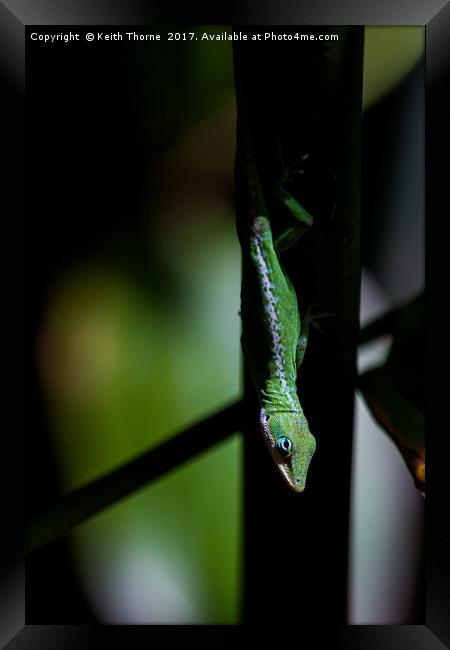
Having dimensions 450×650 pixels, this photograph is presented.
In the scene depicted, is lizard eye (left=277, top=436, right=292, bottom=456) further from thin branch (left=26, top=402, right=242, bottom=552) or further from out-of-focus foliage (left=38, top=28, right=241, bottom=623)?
thin branch (left=26, top=402, right=242, bottom=552)

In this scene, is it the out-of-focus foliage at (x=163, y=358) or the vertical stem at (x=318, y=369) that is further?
the out-of-focus foliage at (x=163, y=358)

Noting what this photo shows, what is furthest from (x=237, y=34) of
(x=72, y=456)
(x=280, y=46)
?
(x=72, y=456)

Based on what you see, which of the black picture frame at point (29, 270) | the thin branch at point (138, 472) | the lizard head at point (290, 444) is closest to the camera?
the thin branch at point (138, 472)

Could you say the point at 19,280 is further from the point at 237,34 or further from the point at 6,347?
the point at 237,34

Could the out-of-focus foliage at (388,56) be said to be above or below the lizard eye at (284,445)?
above

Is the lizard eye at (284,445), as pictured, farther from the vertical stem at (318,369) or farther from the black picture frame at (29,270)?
the black picture frame at (29,270)

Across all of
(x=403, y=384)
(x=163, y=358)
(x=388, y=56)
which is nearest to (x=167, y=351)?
(x=163, y=358)

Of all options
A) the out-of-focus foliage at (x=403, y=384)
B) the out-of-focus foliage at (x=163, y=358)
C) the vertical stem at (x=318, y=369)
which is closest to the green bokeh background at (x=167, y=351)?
the out-of-focus foliage at (x=163, y=358)

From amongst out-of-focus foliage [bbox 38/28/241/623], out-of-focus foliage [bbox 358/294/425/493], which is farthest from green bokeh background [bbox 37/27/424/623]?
out-of-focus foliage [bbox 358/294/425/493]

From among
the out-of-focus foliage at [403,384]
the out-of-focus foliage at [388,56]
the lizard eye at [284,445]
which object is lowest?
the lizard eye at [284,445]
